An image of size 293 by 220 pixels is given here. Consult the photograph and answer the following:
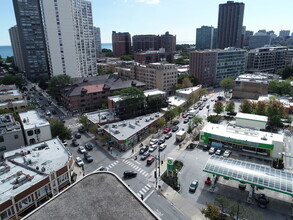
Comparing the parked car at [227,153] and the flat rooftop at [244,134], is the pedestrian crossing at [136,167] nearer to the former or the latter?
the parked car at [227,153]

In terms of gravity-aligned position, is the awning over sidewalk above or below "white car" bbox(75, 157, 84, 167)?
above

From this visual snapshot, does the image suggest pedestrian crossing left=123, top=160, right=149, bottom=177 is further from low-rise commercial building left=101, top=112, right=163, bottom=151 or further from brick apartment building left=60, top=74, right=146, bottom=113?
brick apartment building left=60, top=74, right=146, bottom=113

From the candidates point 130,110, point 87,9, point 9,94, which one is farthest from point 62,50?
point 130,110

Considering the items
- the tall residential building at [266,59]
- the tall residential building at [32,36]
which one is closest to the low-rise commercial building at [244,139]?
the tall residential building at [266,59]

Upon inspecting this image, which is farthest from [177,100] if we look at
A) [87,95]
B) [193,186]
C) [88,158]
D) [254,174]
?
[254,174]

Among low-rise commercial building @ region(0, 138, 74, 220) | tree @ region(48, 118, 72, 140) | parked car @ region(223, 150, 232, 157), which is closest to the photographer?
low-rise commercial building @ region(0, 138, 74, 220)

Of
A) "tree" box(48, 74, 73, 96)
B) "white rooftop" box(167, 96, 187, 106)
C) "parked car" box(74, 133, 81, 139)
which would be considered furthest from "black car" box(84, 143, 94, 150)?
"tree" box(48, 74, 73, 96)

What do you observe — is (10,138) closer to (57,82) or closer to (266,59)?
(57,82)

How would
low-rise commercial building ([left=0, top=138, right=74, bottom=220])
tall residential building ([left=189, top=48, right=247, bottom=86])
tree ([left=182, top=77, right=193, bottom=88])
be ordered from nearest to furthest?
low-rise commercial building ([left=0, top=138, right=74, bottom=220])
tree ([left=182, top=77, right=193, bottom=88])
tall residential building ([left=189, top=48, right=247, bottom=86])
